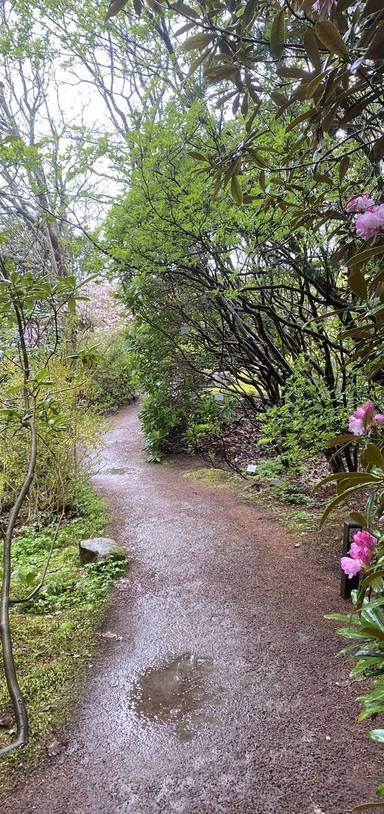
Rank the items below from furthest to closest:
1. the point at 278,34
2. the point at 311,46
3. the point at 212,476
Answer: the point at 212,476 → the point at 278,34 → the point at 311,46

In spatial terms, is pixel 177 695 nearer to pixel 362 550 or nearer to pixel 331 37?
pixel 362 550

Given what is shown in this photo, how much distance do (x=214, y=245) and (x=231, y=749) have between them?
3493 millimetres

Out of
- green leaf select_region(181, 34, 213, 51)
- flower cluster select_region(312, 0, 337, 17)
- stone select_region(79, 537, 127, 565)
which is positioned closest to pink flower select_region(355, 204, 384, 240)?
flower cluster select_region(312, 0, 337, 17)

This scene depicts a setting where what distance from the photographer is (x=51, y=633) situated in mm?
2629

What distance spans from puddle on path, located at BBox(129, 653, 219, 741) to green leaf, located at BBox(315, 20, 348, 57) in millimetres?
2320

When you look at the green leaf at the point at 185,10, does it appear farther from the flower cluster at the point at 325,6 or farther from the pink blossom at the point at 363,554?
the pink blossom at the point at 363,554

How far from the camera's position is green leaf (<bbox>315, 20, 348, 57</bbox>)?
898 millimetres

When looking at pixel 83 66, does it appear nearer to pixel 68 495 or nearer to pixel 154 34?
pixel 154 34

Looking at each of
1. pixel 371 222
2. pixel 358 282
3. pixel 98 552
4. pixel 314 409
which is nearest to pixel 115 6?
pixel 371 222

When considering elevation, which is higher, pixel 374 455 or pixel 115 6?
pixel 115 6

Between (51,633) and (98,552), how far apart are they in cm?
94

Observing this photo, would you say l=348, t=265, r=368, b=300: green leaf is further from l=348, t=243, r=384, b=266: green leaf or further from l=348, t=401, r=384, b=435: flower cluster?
l=348, t=401, r=384, b=435: flower cluster

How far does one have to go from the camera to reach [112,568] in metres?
3.44

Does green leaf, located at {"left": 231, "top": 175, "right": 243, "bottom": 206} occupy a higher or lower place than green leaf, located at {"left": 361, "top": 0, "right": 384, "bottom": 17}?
lower
